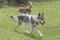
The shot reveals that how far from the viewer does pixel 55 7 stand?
1906 cm

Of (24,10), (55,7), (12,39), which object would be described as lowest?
(55,7)

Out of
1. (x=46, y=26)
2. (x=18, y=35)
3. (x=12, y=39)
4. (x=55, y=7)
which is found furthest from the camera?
(x=55, y=7)

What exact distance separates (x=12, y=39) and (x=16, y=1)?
1059 centimetres

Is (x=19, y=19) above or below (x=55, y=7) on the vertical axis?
above

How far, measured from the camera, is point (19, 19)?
10.7m

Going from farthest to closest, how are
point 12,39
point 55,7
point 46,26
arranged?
point 55,7 < point 46,26 < point 12,39

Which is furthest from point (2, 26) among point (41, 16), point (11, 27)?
point (41, 16)

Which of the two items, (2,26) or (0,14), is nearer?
(2,26)

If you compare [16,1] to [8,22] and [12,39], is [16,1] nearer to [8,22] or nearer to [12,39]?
[8,22]

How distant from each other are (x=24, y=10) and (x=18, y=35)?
1.22 m

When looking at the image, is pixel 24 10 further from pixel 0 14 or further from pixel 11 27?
pixel 0 14

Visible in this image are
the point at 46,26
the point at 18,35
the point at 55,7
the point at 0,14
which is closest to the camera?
the point at 18,35

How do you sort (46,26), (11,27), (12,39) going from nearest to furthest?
(12,39), (11,27), (46,26)

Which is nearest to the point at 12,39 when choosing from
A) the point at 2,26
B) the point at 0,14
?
the point at 2,26
